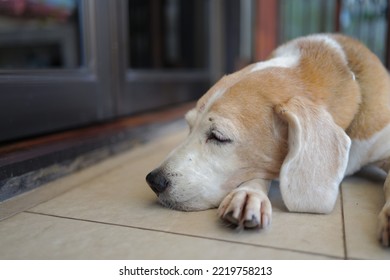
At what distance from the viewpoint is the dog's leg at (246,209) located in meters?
0.99

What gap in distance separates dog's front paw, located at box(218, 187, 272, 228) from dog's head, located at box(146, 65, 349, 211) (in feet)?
0.33

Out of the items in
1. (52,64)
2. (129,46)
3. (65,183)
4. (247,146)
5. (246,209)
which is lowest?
(65,183)

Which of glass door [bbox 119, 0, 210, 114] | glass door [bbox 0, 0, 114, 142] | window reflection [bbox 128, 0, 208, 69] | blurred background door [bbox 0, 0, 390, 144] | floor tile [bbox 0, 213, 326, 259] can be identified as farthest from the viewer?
window reflection [bbox 128, 0, 208, 69]

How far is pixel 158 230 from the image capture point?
103 cm

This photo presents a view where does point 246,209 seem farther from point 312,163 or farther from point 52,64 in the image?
point 52,64

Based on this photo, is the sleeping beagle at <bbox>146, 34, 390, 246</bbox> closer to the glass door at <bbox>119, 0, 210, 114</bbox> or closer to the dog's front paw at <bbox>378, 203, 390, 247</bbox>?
the dog's front paw at <bbox>378, 203, 390, 247</bbox>

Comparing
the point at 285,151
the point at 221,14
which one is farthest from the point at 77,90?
the point at 221,14

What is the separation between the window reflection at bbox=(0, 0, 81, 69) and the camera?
Result: 237 centimetres

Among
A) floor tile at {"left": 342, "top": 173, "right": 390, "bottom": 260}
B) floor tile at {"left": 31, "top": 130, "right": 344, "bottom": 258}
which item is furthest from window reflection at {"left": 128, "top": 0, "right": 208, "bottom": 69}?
floor tile at {"left": 342, "top": 173, "right": 390, "bottom": 260}

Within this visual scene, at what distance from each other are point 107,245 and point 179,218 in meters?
0.23

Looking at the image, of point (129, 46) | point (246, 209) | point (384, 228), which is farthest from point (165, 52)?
point (384, 228)

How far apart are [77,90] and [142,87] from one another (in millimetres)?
684

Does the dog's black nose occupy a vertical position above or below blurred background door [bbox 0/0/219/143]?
below
